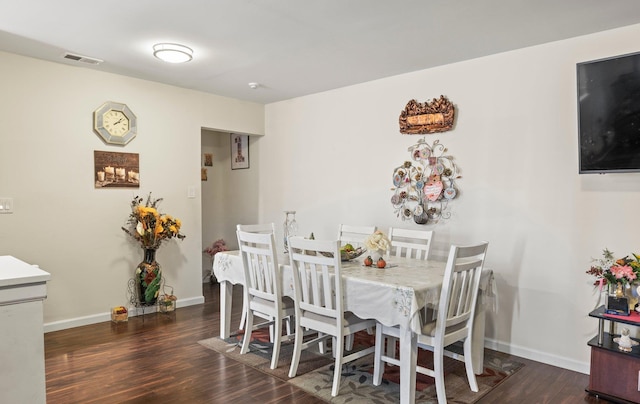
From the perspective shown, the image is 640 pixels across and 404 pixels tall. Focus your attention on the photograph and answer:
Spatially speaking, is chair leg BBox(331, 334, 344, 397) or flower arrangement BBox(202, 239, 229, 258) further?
flower arrangement BBox(202, 239, 229, 258)

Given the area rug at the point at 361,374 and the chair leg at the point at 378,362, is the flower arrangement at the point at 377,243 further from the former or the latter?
the area rug at the point at 361,374

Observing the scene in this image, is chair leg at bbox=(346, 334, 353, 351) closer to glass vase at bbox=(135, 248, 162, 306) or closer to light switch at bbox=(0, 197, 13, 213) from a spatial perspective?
Result: glass vase at bbox=(135, 248, 162, 306)

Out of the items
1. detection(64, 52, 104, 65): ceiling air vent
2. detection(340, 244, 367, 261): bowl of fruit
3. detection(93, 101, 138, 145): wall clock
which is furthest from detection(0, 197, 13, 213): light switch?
detection(340, 244, 367, 261): bowl of fruit

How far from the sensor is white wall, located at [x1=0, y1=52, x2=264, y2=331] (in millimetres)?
3559

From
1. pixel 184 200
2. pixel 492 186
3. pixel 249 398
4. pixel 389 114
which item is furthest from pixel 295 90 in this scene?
pixel 249 398

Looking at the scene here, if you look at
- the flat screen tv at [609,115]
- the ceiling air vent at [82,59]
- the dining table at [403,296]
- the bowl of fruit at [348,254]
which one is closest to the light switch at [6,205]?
the ceiling air vent at [82,59]

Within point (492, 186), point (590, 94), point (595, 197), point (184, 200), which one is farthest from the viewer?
point (184, 200)

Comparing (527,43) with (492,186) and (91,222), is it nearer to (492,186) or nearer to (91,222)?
(492,186)

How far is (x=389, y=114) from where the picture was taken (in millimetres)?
4133

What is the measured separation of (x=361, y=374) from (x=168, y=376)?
1.33 meters

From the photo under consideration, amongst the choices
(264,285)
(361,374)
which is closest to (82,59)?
(264,285)

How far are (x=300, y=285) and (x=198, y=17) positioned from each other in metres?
1.90

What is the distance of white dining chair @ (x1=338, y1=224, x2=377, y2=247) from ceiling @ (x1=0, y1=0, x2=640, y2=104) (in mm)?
1471

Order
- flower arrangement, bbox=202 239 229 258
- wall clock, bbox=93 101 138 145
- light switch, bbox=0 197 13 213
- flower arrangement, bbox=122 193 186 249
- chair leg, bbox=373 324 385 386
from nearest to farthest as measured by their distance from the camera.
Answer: chair leg, bbox=373 324 385 386 < light switch, bbox=0 197 13 213 < wall clock, bbox=93 101 138 145 < flower arrangement, bbox=122 193 186 249 < flower arrangement, bbox=202 239 229 258
